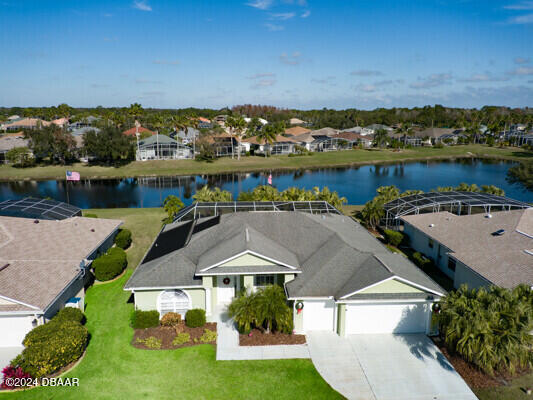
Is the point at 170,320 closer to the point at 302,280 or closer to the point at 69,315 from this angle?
the point at 69,315

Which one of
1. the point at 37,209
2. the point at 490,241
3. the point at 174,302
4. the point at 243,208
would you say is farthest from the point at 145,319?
the point at 490,241

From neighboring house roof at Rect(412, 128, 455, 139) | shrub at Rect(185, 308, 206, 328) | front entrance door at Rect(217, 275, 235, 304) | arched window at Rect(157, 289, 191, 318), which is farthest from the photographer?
neighboring house roof at Rect(412, 128, 455, 139)

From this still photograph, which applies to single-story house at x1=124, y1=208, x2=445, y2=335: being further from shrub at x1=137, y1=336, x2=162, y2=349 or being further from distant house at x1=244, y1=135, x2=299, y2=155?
distant house at x1=244, y1=135, x2=299, y2=155

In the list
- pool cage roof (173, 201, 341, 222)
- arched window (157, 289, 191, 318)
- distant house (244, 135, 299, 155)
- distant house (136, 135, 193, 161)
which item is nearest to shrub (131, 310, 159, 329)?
arched window (157, 289, 191, 318)

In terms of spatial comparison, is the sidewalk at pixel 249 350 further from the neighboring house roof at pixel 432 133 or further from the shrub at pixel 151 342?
the neighboring house roof at pixel 432 133

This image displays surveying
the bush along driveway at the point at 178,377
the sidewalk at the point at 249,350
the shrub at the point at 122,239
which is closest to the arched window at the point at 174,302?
the bush along driveway at the point at 178,377

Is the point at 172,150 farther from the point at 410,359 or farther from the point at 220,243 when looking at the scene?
the point at 410,359

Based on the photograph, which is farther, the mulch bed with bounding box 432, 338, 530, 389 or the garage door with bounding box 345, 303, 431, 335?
the garage door with bounding box 345, 303, 431, 335
